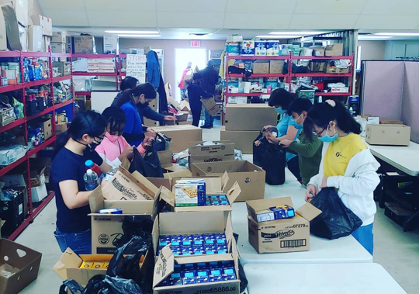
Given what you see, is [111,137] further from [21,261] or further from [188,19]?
[188,19]

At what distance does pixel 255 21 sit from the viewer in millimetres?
7688

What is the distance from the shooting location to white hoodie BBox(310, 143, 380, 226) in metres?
2.26

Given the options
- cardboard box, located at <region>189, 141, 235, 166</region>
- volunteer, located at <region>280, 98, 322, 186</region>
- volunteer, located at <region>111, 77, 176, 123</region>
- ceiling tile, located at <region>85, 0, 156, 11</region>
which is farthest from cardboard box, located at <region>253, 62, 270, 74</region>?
cardboard box, located at <region>189, 141, 235, 166</region>

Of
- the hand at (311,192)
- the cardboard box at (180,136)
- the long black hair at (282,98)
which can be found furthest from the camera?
the cardboard box at (180,136)

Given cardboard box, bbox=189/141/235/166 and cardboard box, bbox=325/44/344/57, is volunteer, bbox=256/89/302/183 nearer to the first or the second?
cardboard box, bbox=189/141/235/166

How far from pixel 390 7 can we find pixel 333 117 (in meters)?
6.27

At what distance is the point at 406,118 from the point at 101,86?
573cm

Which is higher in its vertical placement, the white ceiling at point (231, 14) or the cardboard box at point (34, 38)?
the white ceiling at point (231, 14)

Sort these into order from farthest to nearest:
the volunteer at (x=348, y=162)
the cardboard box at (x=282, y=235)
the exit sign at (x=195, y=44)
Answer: the exit sign at (x=195, y=44) → the volunteer at (x=348, y=162) → the cardboard box at (x=282, y=235)

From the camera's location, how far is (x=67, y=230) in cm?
243

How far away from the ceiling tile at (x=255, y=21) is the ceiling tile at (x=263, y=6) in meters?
0.09

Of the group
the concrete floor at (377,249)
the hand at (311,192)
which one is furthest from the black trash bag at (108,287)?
the concrete floor at (377,249)

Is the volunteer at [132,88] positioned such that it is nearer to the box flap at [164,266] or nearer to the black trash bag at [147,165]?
the black trash bag at [147,165]

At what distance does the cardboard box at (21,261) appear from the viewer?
3041 millimetres
